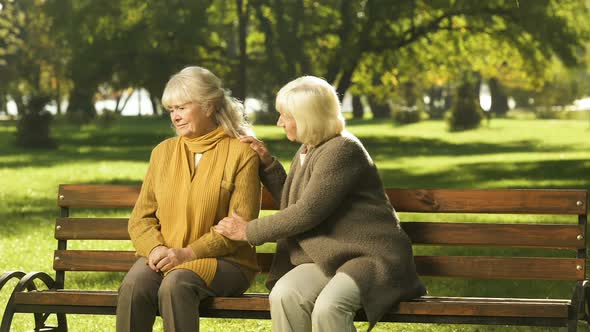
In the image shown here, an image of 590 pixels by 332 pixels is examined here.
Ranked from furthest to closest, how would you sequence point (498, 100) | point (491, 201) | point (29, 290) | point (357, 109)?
point (498, 100) → point (357, 109) → point (29, 290) → point (491, 201)

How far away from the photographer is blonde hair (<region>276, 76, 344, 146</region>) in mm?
5125

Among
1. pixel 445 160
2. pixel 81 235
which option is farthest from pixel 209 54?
pixel 81 235

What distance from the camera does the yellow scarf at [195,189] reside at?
5.44 metres

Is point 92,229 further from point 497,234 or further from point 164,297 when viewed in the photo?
point 497,234

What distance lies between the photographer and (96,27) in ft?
112

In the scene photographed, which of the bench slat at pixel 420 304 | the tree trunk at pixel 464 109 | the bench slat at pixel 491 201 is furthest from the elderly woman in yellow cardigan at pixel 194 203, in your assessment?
the tree trunk at pixel 464 109

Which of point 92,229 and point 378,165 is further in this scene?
point 378,165

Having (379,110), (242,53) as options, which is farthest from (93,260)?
(379,110)

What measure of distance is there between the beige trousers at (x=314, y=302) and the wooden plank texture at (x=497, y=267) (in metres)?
0.77

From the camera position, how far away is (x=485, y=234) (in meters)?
5.71

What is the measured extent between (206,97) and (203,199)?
475 millimetres

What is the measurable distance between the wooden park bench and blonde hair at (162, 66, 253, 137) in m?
0.51

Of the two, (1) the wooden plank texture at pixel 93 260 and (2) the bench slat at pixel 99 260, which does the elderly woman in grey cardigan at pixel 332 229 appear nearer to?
(2) the bench slat at pixel 99 260

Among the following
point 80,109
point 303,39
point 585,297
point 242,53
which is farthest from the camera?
point 80,109
